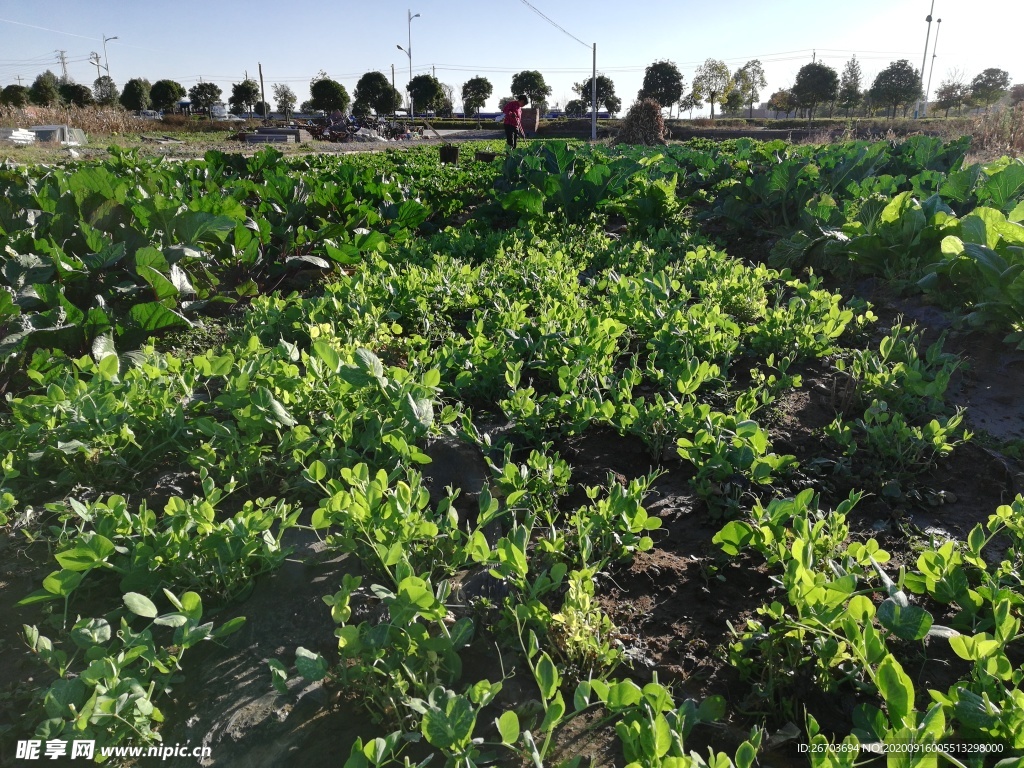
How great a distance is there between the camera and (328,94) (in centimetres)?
5569

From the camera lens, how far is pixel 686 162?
11062 mm

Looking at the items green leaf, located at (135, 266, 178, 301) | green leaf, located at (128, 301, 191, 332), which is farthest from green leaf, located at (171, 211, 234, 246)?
green leaf, located at (128, 301, 191, 332)

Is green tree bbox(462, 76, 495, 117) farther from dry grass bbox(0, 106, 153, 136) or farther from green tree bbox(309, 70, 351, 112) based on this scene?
dry grass bbox(0, 106, 153, 136)

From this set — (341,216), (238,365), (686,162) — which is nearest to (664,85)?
(686,162)

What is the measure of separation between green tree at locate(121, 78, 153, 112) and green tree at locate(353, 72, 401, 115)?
17.6 metres

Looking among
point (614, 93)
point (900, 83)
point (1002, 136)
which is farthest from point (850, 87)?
point (1002, 136)

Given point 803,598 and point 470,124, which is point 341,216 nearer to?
point 803,598

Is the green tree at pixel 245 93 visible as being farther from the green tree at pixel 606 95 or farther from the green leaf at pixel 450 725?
the green leaf at pixel 450 725

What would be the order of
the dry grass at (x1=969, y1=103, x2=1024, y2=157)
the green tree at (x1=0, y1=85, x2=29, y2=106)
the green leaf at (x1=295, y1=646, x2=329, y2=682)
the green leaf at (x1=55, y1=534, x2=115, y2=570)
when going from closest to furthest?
the green leaf at (x1=295, y1=646, x2=329, y2=682) → the green leaf at (x1=55, y1=534, x2=115, y2=570) → the dry grass at (x1=969, y1=103, x2=1024, y2=157) → the green tree at (x1=0, y1=85, x2=29, y2=106)

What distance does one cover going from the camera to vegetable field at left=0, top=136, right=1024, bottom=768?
141 centimetres

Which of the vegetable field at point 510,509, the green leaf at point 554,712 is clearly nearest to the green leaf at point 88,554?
the vegetable field at point 510,509

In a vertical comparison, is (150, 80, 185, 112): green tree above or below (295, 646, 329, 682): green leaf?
above

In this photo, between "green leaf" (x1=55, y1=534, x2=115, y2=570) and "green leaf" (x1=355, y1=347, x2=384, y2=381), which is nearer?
"green leaf" (x1=55, y1=534, x2=115, y2=570)

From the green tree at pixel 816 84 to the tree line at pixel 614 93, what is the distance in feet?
0.24
